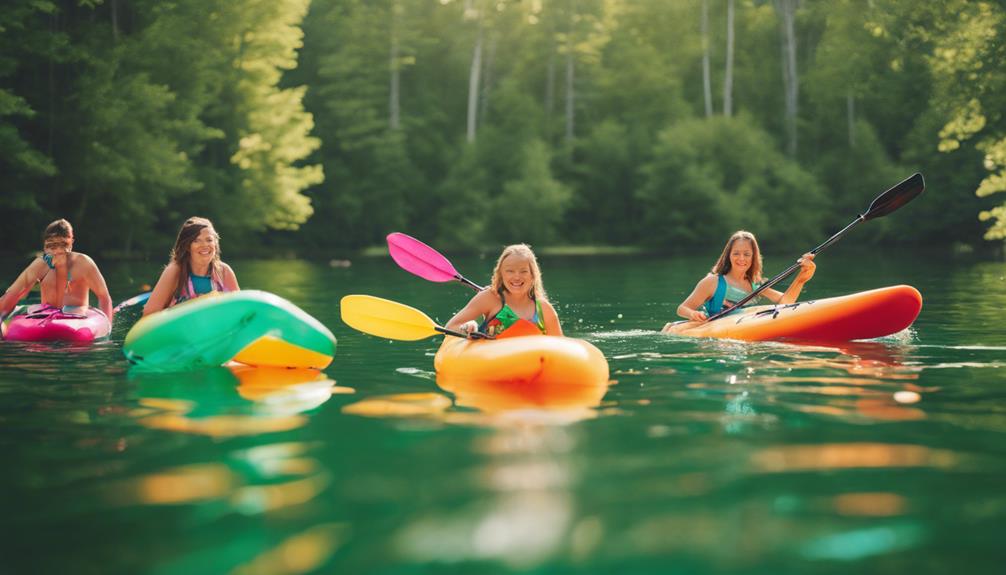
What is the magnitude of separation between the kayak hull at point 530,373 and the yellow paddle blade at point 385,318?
0.70m

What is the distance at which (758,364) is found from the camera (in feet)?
21.7

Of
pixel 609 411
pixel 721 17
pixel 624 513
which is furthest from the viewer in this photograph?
pixel 721 17

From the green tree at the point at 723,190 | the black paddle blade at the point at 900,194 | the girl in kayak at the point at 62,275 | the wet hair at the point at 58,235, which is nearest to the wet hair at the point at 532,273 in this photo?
the girl in kayak at the point at 62,275

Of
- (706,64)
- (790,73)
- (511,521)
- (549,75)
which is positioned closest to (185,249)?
(511,521)

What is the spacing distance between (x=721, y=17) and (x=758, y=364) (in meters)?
32.9

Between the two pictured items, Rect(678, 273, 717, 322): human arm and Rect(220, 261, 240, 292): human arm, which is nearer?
Rect(220, 261, 240, 292): human arm

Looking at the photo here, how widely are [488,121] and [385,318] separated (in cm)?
2807

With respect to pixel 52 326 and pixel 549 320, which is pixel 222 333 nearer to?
pixel 549 320

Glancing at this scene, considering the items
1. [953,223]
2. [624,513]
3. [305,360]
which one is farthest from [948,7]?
[624,513]

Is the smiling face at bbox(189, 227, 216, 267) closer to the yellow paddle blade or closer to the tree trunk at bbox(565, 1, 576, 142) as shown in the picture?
the yellow paddle blade

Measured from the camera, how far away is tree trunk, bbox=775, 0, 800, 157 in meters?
34.1

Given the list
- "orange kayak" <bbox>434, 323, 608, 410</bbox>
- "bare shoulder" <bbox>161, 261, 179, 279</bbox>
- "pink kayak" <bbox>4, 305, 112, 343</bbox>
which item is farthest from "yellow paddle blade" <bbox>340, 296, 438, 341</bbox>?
"pink kayak" <bbox>4, 305, 112, 343</bbox>

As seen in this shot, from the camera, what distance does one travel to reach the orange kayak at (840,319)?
7.72m

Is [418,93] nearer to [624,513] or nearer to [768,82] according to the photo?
[768,82]
